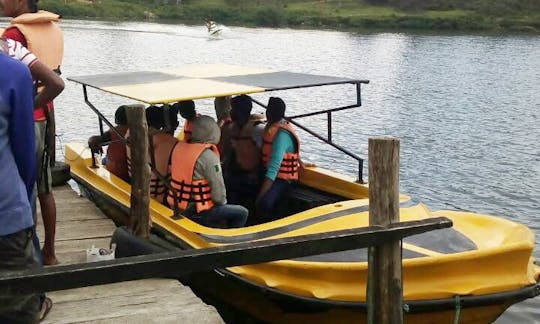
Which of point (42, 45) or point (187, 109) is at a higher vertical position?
point (42, 45)

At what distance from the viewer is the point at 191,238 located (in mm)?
6574

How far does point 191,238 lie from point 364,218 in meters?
1.72

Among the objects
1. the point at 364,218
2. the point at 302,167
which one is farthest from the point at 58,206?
the point at 364,218

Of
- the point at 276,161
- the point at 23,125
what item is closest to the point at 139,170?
the point at 276,161

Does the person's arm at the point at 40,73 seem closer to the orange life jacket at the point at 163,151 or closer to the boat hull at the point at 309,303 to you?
the boat hull at the point at 309,303

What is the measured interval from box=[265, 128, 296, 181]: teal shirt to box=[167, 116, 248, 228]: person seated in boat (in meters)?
0.86

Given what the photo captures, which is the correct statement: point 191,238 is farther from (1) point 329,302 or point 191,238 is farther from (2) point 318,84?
(2) point 318,84

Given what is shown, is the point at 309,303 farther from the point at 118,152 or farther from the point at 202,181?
the point at 118,152

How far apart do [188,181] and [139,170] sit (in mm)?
496

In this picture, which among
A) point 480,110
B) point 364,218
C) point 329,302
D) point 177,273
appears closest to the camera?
point 177,273

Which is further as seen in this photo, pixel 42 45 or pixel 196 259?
pixel 42 45

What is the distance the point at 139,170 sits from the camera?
660 cm

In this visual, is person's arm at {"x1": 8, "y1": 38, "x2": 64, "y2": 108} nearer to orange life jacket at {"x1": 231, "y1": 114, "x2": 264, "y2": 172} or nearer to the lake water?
orange life jacket at {"x1": 231, "y1": 114, "x2": 264, "y2": 172}

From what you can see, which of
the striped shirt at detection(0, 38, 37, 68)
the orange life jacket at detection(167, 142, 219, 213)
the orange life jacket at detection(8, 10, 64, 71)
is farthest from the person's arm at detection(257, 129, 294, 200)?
the striped shirt at detection(0, 38, 37, 68)
